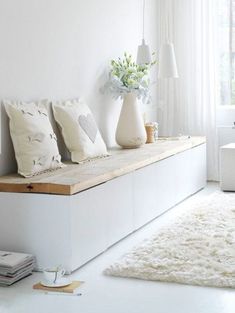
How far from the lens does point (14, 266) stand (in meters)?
3.40

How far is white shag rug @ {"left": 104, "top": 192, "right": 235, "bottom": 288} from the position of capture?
11.2 feet

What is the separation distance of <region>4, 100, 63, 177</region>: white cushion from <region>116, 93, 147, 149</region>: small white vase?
1.40 metres

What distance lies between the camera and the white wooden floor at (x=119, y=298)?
3.01 metres

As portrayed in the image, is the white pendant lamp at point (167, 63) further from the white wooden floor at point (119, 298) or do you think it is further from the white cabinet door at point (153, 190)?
the white wooden floor at point (119, 298)

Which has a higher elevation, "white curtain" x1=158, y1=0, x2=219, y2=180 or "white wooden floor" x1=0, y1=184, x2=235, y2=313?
"white curtain" x1=158, y1=0, x2=219, y2=180

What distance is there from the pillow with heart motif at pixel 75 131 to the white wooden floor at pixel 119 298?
4.32 ft

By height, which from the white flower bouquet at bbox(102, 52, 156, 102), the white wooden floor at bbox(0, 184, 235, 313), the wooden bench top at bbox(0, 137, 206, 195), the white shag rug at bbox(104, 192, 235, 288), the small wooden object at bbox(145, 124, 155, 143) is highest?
the white flower bouquet at bbox(102, 52, 156, 102)

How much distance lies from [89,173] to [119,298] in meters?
1.08

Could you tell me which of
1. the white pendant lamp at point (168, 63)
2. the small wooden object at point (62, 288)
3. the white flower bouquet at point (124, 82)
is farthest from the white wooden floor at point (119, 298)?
the white pendant lamp at point (168, 63)

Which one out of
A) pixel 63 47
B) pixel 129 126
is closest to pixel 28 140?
pixel 63 47

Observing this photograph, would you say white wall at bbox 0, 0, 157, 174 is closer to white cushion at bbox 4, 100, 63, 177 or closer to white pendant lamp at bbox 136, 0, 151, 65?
white cushion at bbox 4, 100, 63, 177

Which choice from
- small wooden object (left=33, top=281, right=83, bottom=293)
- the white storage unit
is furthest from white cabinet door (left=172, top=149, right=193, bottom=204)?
small wooden object (left=33, top=281, right=83, bottom=293)

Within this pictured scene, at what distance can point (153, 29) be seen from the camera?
267 inches

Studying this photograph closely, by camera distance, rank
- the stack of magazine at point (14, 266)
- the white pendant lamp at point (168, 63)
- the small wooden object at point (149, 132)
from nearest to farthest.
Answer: the stack of magazine at point (14, 266), the small wooden object at point (149, 132), the white pendant lamp at point (168, 63)
